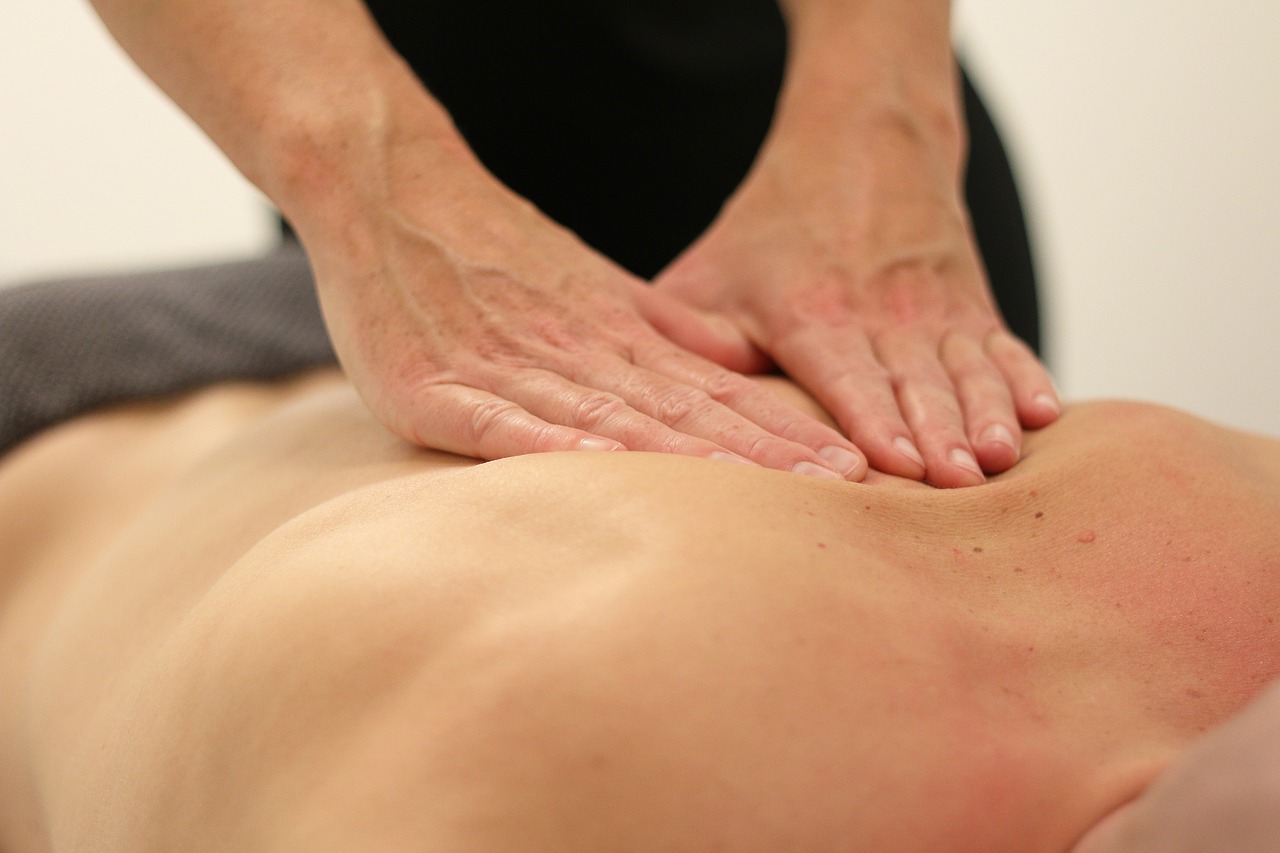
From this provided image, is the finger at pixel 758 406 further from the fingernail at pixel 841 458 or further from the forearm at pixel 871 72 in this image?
the forearm at pixel 871 72

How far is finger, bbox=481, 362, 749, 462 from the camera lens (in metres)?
0.68

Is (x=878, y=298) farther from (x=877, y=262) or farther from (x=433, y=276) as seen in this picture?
(x=433, y=276)

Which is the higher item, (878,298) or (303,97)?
(303,97)

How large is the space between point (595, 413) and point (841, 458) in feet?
0.53

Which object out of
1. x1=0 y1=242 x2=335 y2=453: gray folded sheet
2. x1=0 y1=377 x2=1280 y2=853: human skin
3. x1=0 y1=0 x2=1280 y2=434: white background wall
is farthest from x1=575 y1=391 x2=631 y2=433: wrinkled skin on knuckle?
x1=0 y1=0 x2=1280 y2=434: white background wall

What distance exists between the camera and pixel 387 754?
1.51 ft

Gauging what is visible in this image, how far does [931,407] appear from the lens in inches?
31.1

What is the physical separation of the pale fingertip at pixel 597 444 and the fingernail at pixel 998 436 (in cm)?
27

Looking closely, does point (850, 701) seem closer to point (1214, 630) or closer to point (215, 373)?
point (1214, 630)

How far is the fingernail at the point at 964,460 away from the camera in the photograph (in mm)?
724

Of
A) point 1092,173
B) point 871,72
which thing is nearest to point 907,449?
point 871,72

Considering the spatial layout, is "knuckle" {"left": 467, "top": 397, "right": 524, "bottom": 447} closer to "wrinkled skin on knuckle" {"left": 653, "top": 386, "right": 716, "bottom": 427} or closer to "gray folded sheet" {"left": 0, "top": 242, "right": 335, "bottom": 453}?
"wrinkled skin on knuckle" {"left": 653, "top": 386, "right": 716, "bottom": 427}

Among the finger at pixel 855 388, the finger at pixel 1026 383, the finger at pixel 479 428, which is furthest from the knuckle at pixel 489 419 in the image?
the finger at pixel 1026 383

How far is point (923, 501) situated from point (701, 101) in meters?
0.84
